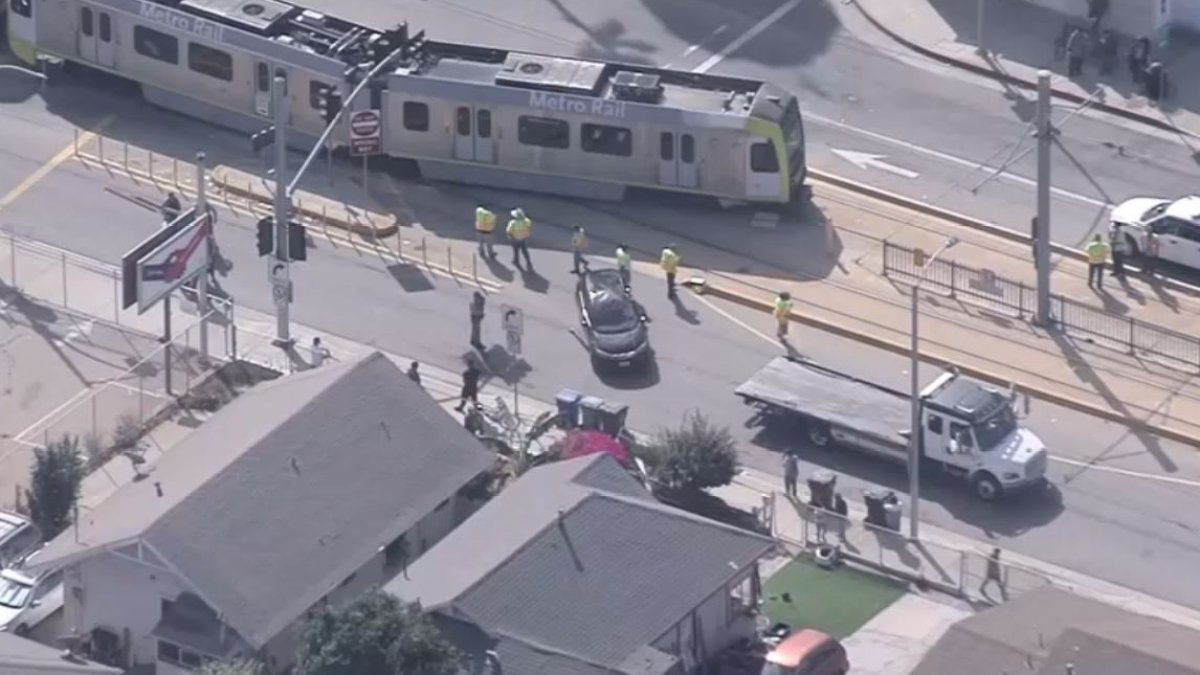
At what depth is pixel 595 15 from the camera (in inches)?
3915

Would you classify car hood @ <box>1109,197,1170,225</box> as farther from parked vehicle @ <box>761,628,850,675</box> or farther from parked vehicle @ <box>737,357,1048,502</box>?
parked vehicle @ <box>761,628,850,675</box>

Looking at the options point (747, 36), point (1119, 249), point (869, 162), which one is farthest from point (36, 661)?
point (747, 36)

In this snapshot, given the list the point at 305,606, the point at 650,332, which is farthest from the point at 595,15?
the point at 305,606

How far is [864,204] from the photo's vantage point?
90.9m

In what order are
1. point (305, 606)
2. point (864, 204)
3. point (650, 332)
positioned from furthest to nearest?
1. point (864, 204)
2. point (650, 332)
3. point (305, 606)

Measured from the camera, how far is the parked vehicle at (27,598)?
7419cm

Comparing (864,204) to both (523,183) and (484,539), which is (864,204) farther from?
(484,539)

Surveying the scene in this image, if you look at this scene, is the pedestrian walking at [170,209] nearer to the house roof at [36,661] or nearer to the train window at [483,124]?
the train window at [483,124]

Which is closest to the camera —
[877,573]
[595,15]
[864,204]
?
[877,573]

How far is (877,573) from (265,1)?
2466cm

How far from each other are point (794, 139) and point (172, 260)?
1548 cm

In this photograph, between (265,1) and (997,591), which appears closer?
(997,591)

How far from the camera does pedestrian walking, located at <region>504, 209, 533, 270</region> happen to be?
287 ft

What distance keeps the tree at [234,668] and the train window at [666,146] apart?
73.7ft
